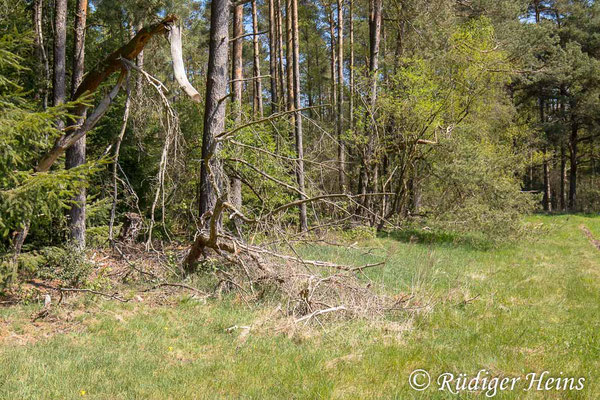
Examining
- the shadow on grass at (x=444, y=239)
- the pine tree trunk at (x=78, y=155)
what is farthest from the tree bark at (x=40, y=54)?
the shadow on grass at (x=444, y=239)

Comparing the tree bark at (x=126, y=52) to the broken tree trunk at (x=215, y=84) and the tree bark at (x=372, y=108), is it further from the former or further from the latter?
the tree bark at (x=372, y=108)

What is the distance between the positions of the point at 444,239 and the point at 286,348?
11.9 meters

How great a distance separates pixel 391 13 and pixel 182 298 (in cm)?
1683

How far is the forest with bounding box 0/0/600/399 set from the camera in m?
4.98

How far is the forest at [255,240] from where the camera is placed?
4.98 metres

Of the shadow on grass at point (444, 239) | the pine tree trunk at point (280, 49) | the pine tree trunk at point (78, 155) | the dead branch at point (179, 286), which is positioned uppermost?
the pine tree trunk at point (280, 49)

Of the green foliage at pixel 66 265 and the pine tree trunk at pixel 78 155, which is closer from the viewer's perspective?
the green foliage at pixel 66 265

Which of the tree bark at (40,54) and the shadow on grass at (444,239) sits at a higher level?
the tree bark at (40,54)

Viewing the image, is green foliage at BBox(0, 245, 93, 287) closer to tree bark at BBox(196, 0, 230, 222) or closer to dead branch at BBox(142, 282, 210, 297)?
dead branch at BBox(142, 282, 210, 297)

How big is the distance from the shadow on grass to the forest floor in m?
6.06

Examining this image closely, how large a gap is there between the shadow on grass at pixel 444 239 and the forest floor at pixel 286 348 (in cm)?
606

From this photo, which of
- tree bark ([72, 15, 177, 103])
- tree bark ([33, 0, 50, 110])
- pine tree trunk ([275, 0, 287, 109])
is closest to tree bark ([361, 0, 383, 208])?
pine tree trunk ([275, 0, 287, 109])

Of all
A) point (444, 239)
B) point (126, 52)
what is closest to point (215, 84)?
point (126, 52)

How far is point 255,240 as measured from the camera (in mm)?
8398
